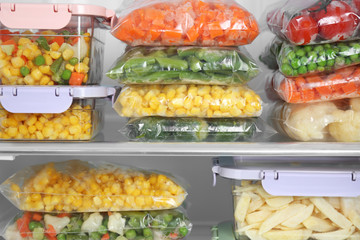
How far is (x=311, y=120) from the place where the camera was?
1.24 meters

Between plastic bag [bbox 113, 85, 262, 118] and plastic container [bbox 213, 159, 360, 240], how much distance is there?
16 centimetres

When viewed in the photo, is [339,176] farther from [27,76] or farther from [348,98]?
[27,76]

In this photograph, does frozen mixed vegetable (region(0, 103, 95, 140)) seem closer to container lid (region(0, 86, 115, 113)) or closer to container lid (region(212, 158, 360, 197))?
container lid (region(0, 86, 115, 113))

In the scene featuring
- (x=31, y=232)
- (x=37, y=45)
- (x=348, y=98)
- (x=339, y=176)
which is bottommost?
(x=31, y=232)

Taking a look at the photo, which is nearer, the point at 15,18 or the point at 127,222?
the point at 15,18

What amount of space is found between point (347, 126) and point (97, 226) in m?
0.74

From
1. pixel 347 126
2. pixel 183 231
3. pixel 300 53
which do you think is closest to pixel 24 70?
pixel 183 231

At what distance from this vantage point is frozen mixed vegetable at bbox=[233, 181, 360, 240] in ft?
4.08

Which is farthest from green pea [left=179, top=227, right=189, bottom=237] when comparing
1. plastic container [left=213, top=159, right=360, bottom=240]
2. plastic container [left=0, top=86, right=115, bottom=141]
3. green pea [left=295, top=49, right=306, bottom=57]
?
green pea [left=295, top=49, right=306, bottom=57]

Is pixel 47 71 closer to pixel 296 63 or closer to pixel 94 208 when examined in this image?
pixel 94 208

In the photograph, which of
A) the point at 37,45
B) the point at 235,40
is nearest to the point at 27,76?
the point at 37,45

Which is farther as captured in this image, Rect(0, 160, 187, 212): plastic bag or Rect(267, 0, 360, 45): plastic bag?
Rect(0, 160, 187, 212): plastic bag

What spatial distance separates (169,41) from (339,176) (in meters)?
Answer: 0.58

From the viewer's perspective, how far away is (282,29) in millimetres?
1255
